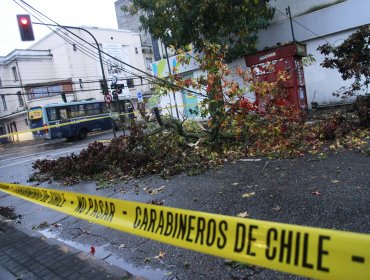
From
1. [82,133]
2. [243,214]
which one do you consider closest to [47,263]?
[243,214]

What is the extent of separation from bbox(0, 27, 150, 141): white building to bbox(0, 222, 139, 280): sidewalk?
3508 centimetres

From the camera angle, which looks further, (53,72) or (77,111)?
(53,72)

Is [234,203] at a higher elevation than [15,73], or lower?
lower

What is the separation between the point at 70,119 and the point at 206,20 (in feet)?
49.1

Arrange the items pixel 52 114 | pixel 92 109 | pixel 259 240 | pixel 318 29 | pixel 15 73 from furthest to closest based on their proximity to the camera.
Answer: pixel 15 73 → pixel 92 109 → pixel 52 114 → pixel 318 29 → pixel 259 240

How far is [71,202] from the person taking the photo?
401 centimetres

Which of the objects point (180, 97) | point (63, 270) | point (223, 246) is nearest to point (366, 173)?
point (223, 246)

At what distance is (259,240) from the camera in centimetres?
202

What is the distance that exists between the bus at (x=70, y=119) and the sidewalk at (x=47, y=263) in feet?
56.8

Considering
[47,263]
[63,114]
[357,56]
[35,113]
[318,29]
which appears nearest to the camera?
[47,263]

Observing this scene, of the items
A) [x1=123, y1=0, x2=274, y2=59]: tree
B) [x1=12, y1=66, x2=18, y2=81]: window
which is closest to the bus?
[x1=123, y1=0, x2=274, y2=59]: tree

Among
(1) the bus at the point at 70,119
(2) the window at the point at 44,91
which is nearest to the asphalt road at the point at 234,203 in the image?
(1) the bus at the point at 70,119

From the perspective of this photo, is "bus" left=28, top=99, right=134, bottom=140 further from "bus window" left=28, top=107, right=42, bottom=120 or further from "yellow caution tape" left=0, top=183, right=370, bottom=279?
"yellow caution tape" left=0, top=183, right=370, bottom=279

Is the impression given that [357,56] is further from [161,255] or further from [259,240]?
[259,240]
